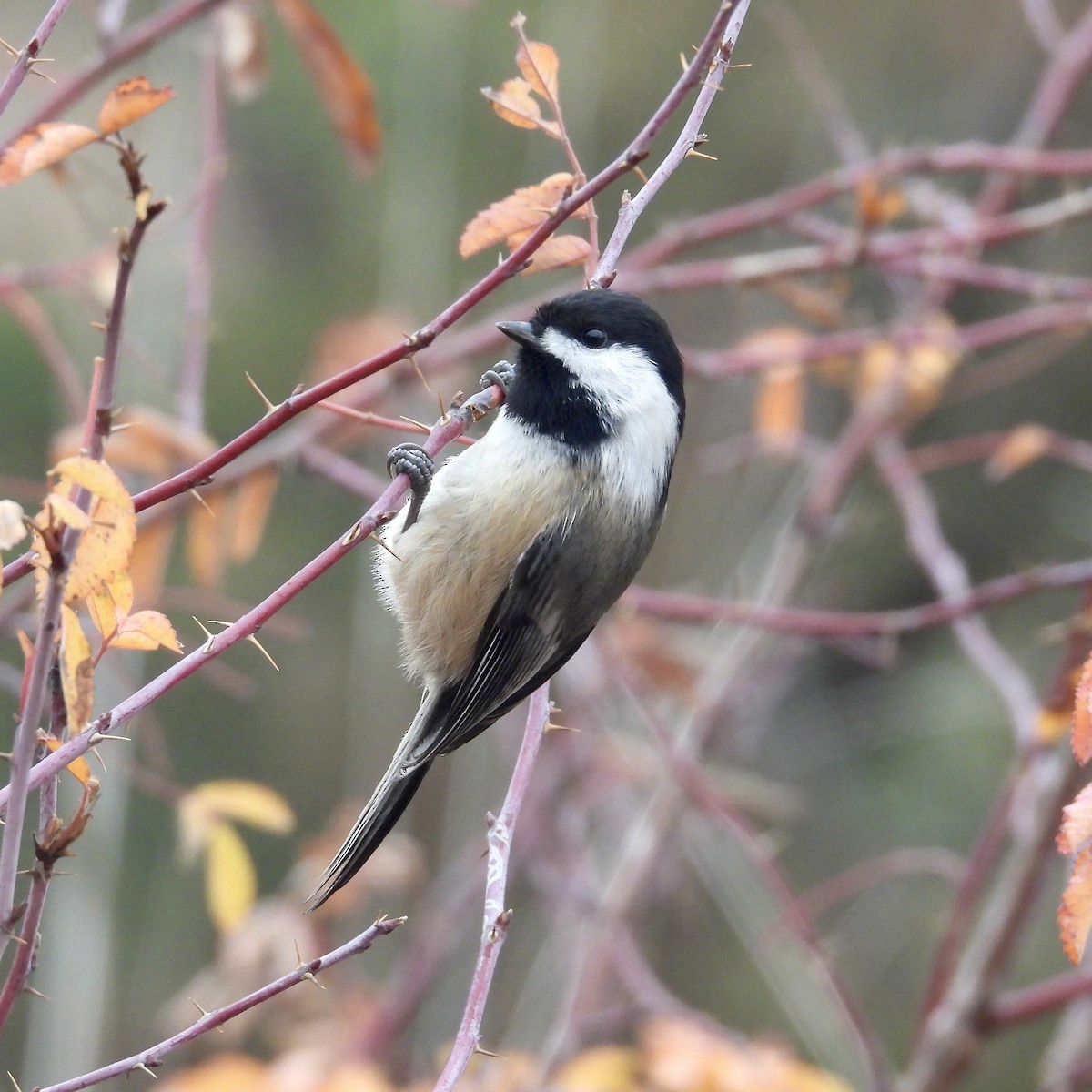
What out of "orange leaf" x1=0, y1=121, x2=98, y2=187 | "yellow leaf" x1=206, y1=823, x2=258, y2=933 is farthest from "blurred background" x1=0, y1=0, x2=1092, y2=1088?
"orange leaf" x1=0, y1=121, x2=98, y2=187

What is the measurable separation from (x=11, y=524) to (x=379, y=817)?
791 mm

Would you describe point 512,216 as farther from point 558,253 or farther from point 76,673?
point 76,673

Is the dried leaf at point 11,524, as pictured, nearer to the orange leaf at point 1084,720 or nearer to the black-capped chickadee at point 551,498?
the orange leaf at point 1084,720

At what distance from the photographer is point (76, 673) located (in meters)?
0.74

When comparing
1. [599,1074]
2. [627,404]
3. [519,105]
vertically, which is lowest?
[599,1074]

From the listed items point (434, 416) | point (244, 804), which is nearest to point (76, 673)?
point (244, 804)

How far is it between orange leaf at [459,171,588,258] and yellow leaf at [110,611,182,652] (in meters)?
0.44

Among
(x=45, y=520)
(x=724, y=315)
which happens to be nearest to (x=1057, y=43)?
(x=45, y=520)

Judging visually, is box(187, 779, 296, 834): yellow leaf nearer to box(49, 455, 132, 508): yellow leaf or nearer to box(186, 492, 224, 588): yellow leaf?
box(186, 492, 224, 588): yellow leaf

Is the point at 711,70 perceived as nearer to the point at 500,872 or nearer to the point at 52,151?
the point at 52,151

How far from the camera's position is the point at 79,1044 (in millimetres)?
3414

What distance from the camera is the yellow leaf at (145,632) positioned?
81 centimetres

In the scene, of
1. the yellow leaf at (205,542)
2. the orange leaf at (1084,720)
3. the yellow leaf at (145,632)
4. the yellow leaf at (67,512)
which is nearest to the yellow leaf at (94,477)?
the yellow leaf at (67,512)

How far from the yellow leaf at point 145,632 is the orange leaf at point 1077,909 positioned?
0.59 metres
